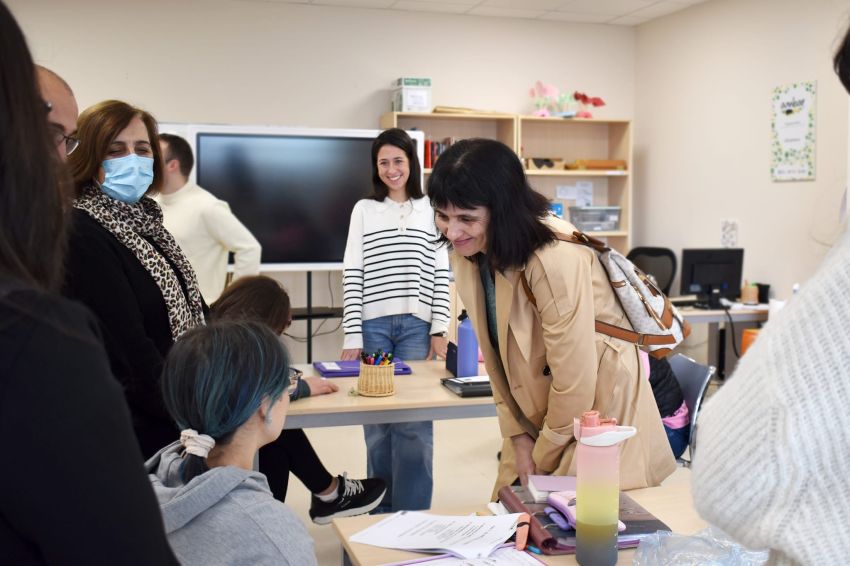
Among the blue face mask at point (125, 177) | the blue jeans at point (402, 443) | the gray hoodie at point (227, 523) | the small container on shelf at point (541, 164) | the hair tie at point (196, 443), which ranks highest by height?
the small container on shelf at point (541, 164)

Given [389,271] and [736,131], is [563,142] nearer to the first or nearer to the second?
[736,131]

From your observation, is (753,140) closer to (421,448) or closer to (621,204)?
(621,204)

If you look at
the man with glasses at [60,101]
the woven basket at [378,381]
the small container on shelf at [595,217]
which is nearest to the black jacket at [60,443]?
the man with glasses at [60,101]

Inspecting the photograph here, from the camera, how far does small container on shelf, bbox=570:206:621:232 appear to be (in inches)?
260

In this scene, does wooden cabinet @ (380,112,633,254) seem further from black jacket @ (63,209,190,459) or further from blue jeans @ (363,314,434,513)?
black jacket @ (63,209,190,459)

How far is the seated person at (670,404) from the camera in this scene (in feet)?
7.43

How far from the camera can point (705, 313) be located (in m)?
4.91

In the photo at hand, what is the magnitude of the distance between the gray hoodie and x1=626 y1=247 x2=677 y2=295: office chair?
5241 mm

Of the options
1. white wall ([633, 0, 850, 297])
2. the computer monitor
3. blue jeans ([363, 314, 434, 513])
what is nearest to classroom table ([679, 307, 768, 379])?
the computer monitor

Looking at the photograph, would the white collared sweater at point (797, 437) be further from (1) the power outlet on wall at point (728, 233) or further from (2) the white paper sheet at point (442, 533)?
(1) the power outlet on wall at point (728, 233)

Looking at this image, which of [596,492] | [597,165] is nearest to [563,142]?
[597,165]

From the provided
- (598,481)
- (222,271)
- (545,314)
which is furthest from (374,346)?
(598,481)

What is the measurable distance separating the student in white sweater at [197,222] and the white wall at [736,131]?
327 cm

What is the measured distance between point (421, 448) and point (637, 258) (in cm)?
377
